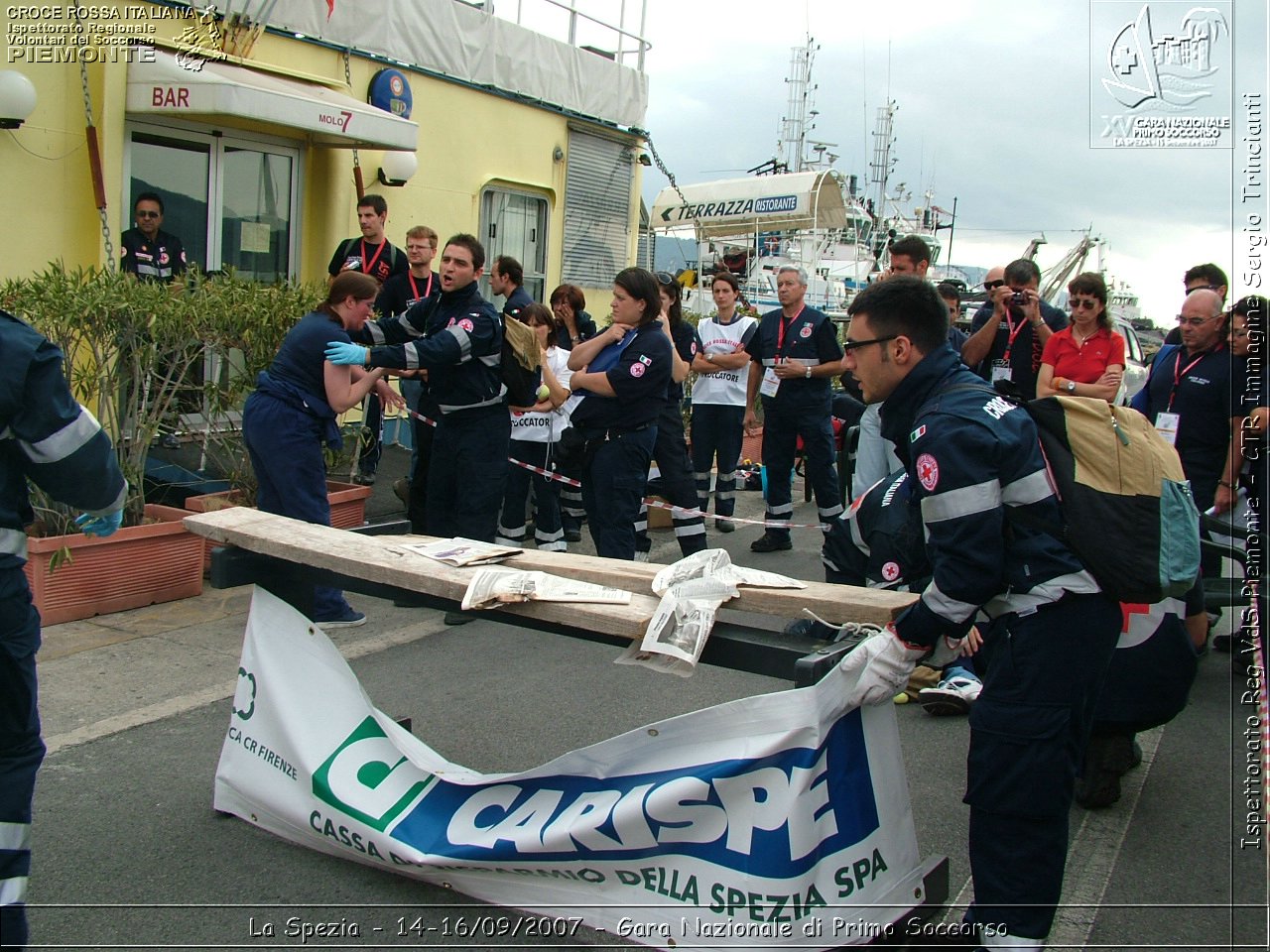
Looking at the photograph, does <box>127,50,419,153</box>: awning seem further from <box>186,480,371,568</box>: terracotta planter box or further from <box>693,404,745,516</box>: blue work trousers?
<box>693,404,745,516</box>: blue work trousers

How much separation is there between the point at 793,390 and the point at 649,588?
5300 mm

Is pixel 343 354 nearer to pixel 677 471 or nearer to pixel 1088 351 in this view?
→ pixel 677 471

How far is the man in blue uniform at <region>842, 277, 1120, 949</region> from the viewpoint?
9.46ft

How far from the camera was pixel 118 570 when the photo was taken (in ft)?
20.8

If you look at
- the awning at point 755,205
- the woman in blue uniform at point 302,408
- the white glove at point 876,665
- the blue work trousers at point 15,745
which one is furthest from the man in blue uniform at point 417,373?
the awning at point 755,205

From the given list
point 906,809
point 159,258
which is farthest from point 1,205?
point 906,809

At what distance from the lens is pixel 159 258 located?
8.81 metres

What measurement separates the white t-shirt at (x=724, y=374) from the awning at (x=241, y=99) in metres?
3.43

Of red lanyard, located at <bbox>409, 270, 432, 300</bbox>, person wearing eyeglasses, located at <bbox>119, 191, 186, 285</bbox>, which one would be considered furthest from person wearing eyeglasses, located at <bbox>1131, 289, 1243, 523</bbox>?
person wearing eyeglasses, located at <bbox>119, 191, 186, 285</bbox>

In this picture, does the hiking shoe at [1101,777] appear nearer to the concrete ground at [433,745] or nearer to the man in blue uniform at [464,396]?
the concrete ground at [433,745]

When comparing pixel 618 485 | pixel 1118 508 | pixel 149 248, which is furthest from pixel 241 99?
pixel 1118 508

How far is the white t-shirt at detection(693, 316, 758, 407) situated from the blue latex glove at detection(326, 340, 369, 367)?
148 inches

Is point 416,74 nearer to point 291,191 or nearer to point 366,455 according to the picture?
point 291,191

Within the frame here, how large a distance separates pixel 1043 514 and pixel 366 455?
7.64m
